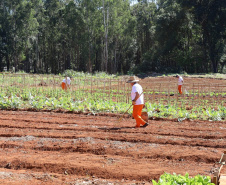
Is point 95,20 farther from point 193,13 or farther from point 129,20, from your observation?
point 193,13

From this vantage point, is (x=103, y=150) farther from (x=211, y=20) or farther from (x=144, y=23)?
(x=144, y=23)

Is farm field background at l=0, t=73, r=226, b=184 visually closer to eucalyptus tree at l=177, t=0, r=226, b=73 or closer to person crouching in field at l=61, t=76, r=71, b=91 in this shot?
person crouching in field at l=61, t=76, r=71, b=91

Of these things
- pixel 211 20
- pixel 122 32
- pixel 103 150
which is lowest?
pixel 103 150

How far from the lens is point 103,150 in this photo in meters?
5.86

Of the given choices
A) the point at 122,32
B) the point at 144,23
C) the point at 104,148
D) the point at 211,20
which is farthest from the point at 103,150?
the point at 144,23

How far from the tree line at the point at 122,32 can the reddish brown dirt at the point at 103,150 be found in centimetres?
2650

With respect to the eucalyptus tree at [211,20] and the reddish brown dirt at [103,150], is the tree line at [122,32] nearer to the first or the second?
the eucalyptus tree at [211,20]

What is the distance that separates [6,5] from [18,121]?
35.0m

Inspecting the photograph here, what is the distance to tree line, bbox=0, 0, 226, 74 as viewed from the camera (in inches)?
1305

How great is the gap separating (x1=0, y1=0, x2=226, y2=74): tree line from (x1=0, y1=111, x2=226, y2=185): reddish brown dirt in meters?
26.5

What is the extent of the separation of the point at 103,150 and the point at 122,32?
36766 millimetres

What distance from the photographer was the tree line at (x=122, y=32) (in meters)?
33.2


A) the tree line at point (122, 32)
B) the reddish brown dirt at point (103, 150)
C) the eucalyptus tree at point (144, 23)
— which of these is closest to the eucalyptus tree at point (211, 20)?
the tree line at point (122, 32)

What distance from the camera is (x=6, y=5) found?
130 feet
